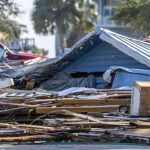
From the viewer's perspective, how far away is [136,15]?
38.0 meters

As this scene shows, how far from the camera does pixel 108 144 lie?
334 inches

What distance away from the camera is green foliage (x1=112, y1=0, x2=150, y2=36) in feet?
115

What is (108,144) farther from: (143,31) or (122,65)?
(143,31)

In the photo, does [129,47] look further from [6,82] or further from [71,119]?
[71,119]

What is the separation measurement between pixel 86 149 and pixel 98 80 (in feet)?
24.3

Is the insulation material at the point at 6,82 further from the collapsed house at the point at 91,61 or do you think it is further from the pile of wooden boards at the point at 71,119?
the pile of wooden boards at the point at 71,119

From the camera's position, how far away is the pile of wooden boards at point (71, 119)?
8.73 m

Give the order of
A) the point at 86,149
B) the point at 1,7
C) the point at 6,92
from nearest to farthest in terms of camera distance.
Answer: the point at 86,149 → the point at 6,92 → the point at 1,7

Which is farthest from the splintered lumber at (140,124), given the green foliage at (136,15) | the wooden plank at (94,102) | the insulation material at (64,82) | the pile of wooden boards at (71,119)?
the green foliage at (136,15)

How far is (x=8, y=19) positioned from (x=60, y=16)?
17560 mm

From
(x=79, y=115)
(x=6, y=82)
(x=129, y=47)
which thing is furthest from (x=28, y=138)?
(x=129, y=47)

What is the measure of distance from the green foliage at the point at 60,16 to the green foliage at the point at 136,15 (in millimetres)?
12868

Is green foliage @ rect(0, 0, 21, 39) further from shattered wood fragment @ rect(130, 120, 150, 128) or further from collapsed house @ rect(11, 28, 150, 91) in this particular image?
shattered wood fragment @ rect(130, 120, 150, 128)

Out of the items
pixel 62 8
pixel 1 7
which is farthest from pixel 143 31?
pixel 62 8
